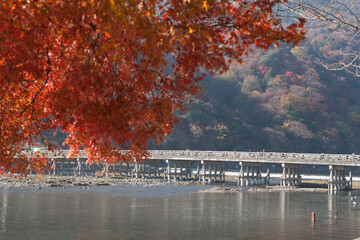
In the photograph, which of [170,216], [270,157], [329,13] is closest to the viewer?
[329,13]

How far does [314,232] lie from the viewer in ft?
73.2

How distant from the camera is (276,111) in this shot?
77125 mm

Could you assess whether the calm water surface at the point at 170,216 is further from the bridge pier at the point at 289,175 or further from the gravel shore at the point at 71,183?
the bridge pier at the point at 289,175

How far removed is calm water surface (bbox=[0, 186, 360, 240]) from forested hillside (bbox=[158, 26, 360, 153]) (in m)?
31.6

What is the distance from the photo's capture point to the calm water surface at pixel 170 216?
21.5 meters

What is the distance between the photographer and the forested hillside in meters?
70.8

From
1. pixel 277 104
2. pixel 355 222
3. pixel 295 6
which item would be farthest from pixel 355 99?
pixel 295 6

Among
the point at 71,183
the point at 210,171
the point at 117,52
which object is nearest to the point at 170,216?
the point at 117,52

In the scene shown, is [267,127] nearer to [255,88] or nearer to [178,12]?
[255,88]

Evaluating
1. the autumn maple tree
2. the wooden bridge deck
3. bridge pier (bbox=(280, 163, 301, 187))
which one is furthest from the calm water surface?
the autumn maple tree

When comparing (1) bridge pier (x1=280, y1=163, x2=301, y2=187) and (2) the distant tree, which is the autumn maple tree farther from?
(1) bridge pier (x1=280, y1=163, x2=301, y2=187)

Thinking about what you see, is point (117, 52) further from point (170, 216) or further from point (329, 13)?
point (170, 216)

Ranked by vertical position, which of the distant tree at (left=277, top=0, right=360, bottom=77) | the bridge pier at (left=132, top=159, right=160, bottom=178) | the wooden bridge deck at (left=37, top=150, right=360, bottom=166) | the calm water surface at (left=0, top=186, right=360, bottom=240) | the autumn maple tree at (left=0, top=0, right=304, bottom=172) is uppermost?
the distant tree at (left=277, top=0, right=360, bottom=77)

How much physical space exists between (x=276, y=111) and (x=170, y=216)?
53066 mm
